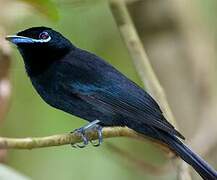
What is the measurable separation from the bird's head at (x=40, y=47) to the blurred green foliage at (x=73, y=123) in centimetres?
104

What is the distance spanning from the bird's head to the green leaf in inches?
5.4

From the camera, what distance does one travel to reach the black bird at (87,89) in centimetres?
336

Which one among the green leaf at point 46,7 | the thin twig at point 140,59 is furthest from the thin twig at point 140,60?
the green leaf at point 46,7

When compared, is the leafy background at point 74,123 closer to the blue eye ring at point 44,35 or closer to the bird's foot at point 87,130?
the blue eye ring at point 44,35

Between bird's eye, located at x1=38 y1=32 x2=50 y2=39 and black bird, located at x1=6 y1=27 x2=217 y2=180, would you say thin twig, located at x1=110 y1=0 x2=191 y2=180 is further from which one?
bird's eye, located at x1=38 y1=32 x2=50 y2=39

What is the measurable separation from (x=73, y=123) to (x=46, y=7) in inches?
83.9

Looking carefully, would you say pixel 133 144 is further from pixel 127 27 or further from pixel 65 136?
pixel 65 136

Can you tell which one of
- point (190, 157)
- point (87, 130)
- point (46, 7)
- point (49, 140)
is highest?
point (46, 7)

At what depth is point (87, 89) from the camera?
11.4 feet

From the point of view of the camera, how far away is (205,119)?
4160 millimetres

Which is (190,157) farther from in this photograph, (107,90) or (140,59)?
(140,59)

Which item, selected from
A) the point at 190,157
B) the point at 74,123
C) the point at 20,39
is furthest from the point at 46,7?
the point at 74,123

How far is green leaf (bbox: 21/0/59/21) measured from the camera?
10.5 feet

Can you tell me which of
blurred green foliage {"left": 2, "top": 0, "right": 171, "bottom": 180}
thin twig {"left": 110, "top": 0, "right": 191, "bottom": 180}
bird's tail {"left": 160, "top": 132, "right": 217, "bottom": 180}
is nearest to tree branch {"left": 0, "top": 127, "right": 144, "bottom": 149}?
bird's tail {"left": 160, "top": 132, "right": 217, "bottom": 180}
